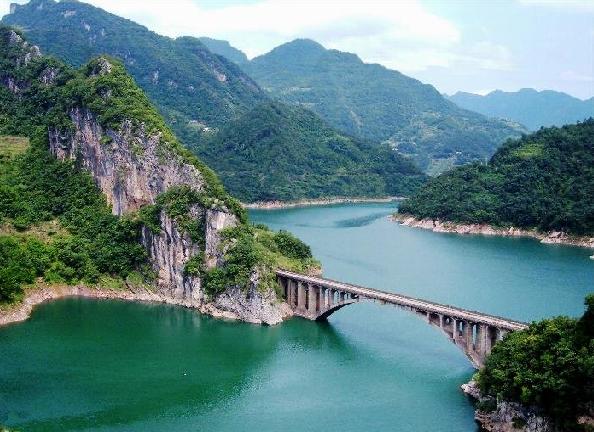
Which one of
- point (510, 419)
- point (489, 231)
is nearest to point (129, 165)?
point (510, 419)

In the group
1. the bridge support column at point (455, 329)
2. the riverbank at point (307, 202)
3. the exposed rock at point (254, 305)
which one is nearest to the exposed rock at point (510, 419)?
the bridge support column at point (455, 329)

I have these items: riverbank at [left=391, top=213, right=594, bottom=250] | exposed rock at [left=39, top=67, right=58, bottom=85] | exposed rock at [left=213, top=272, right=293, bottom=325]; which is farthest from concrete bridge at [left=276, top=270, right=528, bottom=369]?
riverbank at [left=391, top=213, right=594, bottom=250]

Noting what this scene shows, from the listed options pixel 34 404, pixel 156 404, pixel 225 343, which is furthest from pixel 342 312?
pixel 34 404

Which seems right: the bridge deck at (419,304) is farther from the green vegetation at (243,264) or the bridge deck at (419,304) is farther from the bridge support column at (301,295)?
the green vegetation at (243,264)

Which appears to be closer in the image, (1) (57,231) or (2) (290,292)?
(2) (290,292)

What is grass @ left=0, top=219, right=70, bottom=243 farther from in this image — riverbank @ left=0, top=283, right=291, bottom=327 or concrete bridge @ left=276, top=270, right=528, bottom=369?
concrete bridge @ left=276, top=270, right=528, bottom=369

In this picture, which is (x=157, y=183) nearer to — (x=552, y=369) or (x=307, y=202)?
(x=552, y=369)
